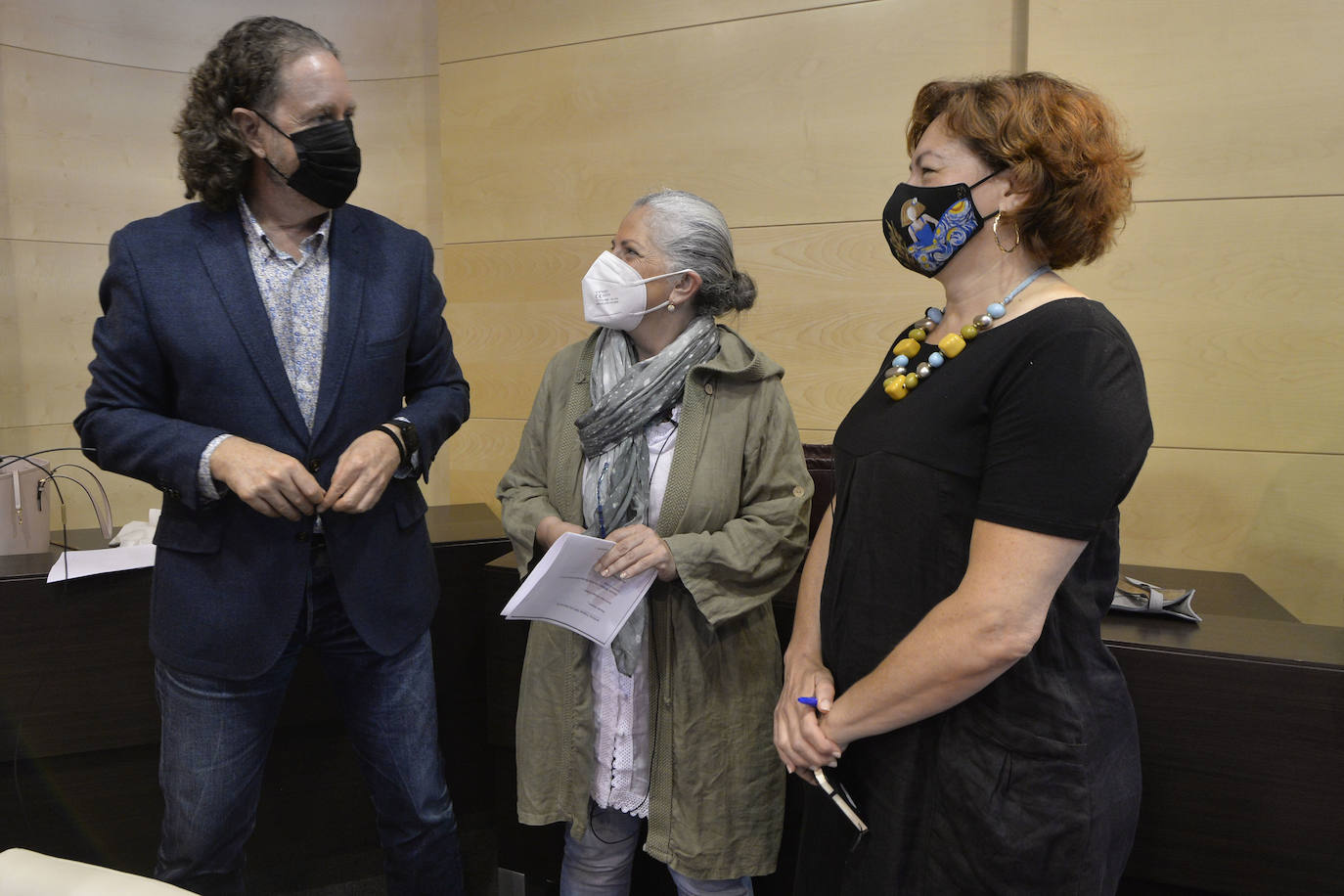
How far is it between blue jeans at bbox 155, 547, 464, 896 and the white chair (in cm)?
65

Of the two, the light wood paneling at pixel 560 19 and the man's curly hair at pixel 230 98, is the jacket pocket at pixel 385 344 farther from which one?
the light wood paneling at pixel 560 19

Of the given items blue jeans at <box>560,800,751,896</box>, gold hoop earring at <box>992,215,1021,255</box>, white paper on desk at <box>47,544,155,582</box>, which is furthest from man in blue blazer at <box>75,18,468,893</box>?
gold hoop earring at <box>992,215,1021,255</box>

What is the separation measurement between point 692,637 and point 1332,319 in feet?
5.98

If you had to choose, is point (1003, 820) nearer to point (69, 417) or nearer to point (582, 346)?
point (582, 346)

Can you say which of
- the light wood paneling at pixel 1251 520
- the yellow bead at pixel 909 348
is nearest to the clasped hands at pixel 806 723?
the yellow bead at pixel 909 348

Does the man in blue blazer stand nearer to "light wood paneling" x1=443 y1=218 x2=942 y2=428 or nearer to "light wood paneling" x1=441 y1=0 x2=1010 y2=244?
"light wood paneling" x1=443 y1=218 x2=942 y2=428

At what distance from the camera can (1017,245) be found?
1.13 meters

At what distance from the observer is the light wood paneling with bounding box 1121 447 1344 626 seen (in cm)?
234

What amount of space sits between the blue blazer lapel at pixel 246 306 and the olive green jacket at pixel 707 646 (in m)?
0.49

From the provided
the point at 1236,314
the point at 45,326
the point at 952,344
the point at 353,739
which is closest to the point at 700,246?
the point at 952,344

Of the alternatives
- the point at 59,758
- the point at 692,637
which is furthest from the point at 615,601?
the point at 59,758

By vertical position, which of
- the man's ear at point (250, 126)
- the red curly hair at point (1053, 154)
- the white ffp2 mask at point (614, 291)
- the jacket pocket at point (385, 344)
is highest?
the man's ear at point (250, 126)

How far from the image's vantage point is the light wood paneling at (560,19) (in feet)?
9.52

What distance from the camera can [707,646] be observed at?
5.47 ft
